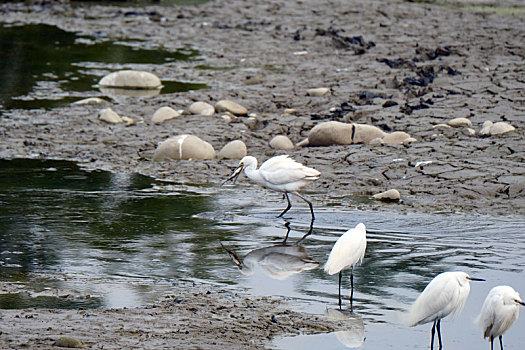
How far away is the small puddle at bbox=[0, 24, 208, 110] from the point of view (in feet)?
55.5

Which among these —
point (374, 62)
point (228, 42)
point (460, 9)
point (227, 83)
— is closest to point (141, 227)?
point (227, 83)

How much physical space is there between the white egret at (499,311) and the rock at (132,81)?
12.5 metres

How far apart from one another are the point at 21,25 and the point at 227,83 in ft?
36.1

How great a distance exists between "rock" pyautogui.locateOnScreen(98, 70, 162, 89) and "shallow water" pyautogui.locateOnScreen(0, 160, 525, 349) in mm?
6373

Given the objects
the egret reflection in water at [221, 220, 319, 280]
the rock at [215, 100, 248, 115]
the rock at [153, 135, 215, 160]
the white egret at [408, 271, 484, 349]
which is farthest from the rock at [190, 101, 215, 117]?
the white egret at [408, 271, 484, 349]

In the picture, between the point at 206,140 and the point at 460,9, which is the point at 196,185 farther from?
the point at 460,9

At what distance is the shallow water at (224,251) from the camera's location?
Result: 264 inches

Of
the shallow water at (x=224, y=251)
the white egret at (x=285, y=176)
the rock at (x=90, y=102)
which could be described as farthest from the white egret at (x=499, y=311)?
the rock at (x=90, y=102)

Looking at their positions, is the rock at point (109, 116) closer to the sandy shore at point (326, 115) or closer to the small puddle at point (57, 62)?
the sandy shore at point (326, 115)

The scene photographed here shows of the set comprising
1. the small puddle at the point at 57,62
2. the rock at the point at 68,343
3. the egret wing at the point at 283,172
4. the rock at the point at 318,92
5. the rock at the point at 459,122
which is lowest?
the small puddle at the point at 57,62

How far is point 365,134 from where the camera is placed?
12.4 metres

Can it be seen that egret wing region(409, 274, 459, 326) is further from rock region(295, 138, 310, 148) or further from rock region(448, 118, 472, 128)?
rock region(448, 118, 472, 128)

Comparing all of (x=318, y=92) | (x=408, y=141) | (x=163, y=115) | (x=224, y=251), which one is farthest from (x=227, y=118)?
(x=224, y=251)

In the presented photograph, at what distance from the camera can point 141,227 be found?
9234mm
